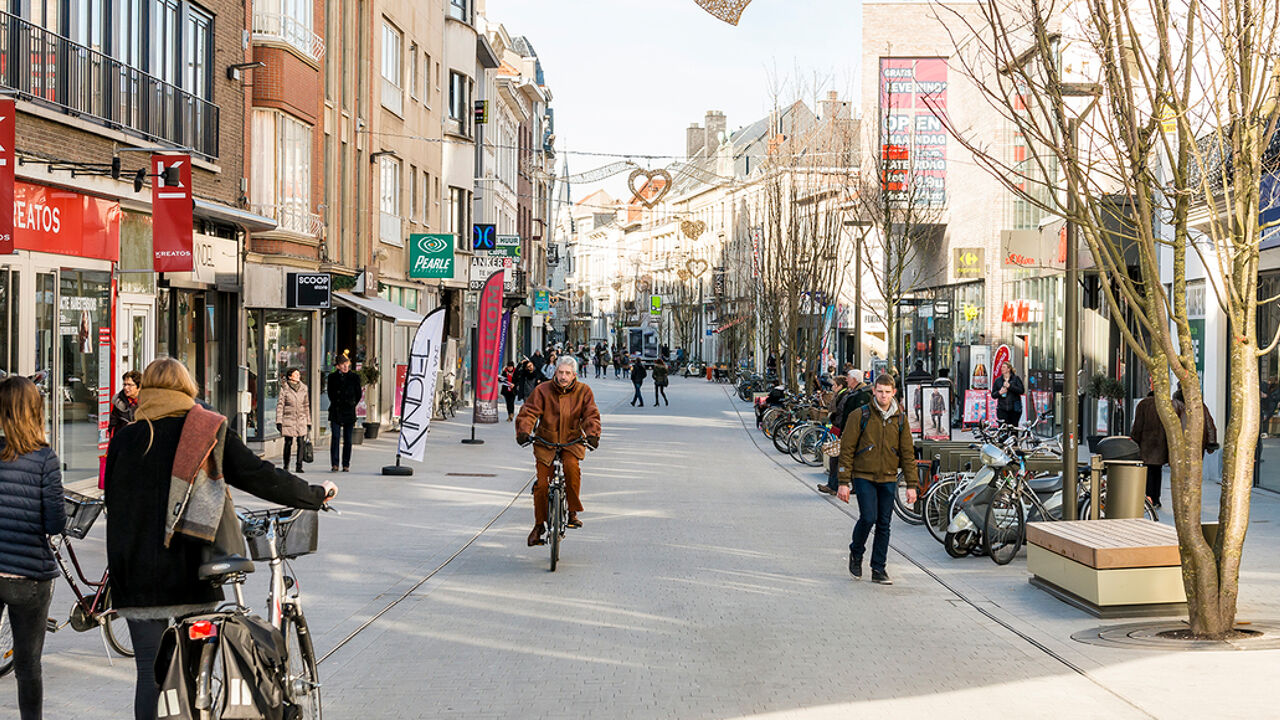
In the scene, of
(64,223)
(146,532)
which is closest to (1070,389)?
(146,532)

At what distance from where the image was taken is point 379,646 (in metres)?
8.71

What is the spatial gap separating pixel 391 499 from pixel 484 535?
11.7 ft

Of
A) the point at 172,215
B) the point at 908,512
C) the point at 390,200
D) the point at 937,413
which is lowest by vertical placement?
the point at 908,512

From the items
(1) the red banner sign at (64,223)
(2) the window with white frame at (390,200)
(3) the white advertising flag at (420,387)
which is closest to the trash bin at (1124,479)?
(1) the red banner sign at (64,223)

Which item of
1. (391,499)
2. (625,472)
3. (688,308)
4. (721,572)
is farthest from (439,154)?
(688,308)

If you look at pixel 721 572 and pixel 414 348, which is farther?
pixel 414 348

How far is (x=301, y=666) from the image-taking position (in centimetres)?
574

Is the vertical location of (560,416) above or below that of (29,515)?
above

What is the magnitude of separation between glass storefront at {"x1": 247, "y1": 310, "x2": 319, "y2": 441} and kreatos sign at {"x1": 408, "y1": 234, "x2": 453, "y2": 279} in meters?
7.38

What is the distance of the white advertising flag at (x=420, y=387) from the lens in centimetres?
2067

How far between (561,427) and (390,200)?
886 inches

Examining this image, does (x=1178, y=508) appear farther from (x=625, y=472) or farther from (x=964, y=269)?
(x=964, y=269)

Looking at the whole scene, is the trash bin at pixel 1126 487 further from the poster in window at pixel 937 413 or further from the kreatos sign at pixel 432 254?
the kreatos sign at pixel 432 254

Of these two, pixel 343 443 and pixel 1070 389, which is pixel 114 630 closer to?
pixel 1070 389
